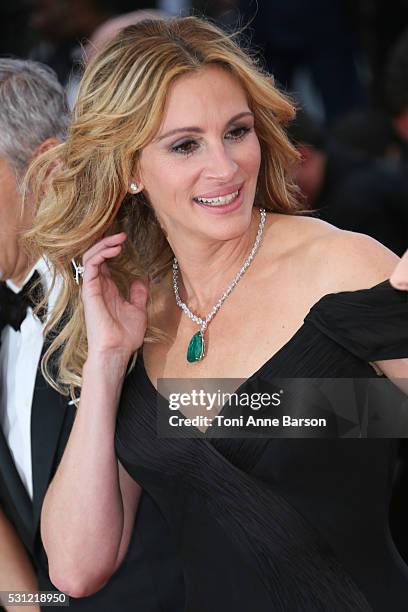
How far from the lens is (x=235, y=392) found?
2.41 meters

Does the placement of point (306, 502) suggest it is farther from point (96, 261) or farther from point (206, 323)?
point (96, 261)

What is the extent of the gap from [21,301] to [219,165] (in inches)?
30.7

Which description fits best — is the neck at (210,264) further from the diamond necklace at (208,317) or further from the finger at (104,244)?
the finger at (104,244)

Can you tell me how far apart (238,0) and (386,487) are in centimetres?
387

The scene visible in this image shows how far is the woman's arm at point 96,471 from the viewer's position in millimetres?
2582

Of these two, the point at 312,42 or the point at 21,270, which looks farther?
the point at 312,42

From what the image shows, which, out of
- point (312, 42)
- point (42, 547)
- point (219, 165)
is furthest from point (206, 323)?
point (312, 42)

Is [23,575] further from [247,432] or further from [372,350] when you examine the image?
[372,350]

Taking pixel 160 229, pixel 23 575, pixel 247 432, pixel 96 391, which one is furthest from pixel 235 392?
pixel 23 575

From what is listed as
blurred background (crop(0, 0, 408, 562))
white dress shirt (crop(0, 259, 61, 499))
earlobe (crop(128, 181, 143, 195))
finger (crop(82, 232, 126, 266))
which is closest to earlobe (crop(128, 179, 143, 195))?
earlobe (crop(128, 181, 143, 195))

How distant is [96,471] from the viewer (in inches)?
102

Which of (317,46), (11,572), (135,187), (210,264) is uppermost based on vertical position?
(135,187)

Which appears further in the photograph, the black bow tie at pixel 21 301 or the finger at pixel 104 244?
the black bow tie at pixel 21 301

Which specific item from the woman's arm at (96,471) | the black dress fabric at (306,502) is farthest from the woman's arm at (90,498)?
the black dress fabric at (306,502)
